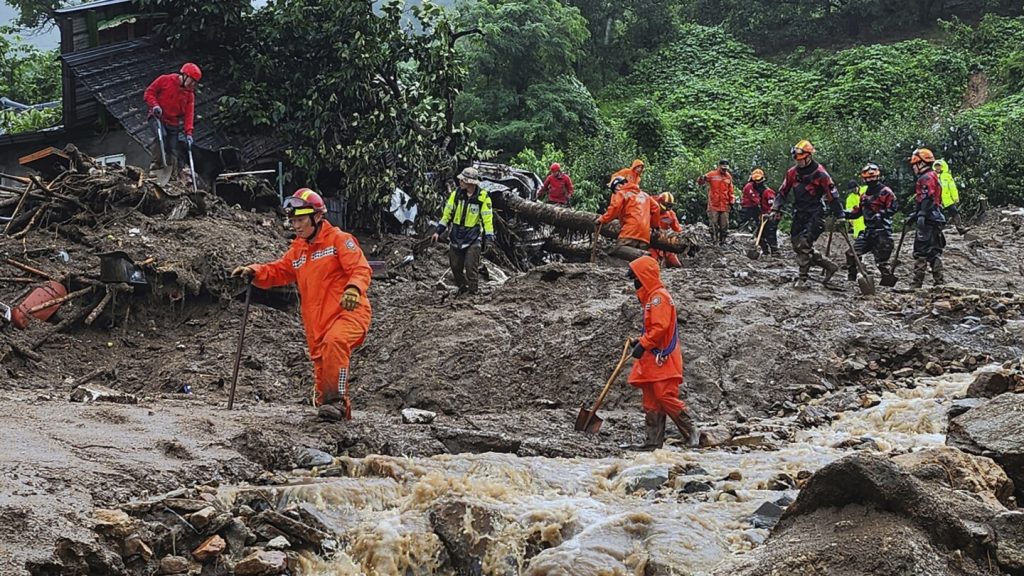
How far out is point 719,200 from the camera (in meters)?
19.5

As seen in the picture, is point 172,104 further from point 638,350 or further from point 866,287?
point 866,287

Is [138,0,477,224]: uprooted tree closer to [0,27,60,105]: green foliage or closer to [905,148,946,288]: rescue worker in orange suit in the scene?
[905,148,946,288]: rescue worker in orange suit

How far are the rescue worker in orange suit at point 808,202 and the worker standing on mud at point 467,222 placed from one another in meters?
4.01

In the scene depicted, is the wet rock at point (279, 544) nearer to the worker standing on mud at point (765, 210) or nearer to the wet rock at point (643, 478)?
the wet rock at point (643, 478)

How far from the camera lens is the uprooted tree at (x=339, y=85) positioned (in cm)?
1683

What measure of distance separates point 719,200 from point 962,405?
1173cm

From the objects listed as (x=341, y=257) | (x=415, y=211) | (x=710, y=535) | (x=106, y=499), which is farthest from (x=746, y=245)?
(x=106, y=499)

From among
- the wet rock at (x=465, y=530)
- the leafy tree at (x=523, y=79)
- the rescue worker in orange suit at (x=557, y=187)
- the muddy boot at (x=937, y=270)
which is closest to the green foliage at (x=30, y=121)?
the rescue worker in orange suit at (x=557, y=187)

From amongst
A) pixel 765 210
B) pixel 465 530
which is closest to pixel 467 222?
pixel 465 530

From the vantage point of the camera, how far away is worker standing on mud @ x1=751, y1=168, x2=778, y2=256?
17766 mm

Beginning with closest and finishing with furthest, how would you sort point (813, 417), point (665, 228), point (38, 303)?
point (813, 417), point (38, 303), point (665, 228)

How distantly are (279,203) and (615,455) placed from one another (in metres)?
10.2

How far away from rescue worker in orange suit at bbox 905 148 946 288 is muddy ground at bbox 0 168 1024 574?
3.64ft

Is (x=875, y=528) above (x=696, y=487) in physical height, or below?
above
